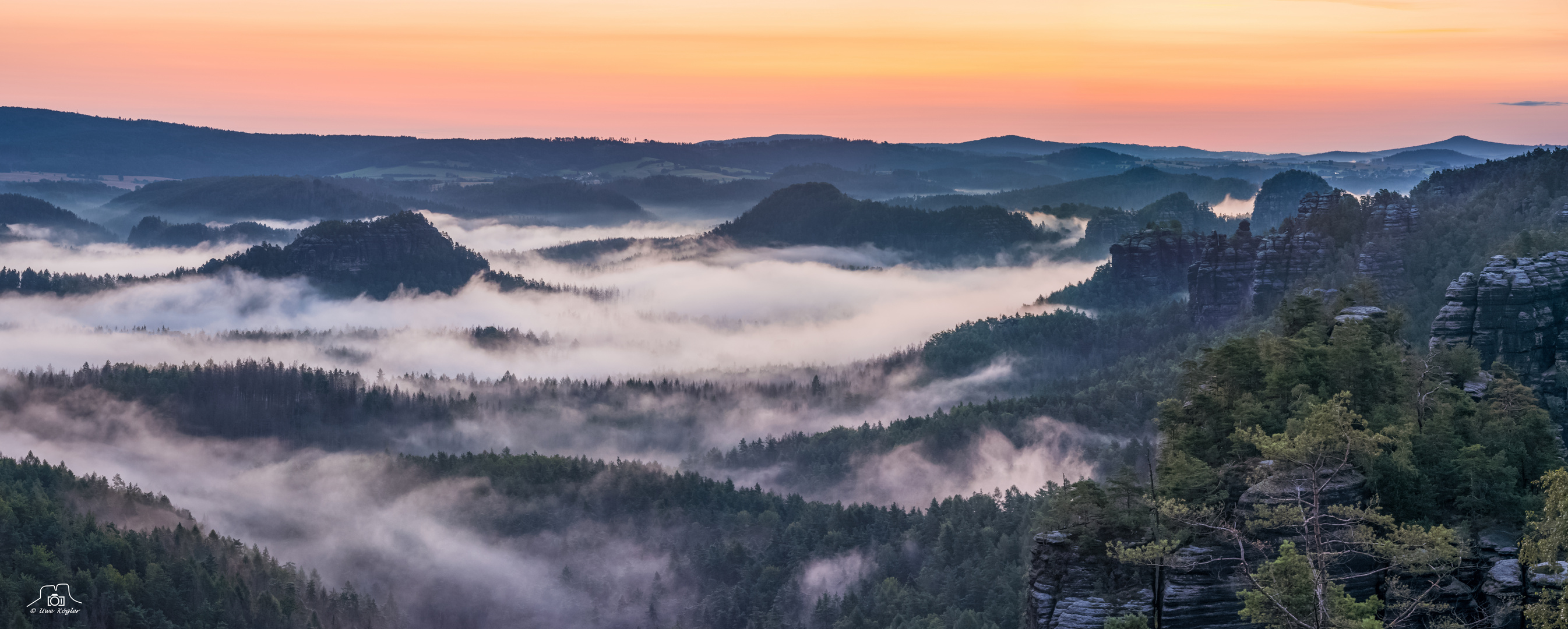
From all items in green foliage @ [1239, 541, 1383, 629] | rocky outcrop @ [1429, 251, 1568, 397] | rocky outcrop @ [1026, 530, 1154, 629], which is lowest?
rocky outcrop @ [1026, 530, 1154, 629]

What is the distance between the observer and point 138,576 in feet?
408

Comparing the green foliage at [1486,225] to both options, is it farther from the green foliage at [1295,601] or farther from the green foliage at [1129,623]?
the green foliage at [1295,601]

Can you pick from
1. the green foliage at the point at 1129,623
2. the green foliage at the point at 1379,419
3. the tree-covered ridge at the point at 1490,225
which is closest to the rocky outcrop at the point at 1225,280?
the tree-covered ridge at the point at 1490,225

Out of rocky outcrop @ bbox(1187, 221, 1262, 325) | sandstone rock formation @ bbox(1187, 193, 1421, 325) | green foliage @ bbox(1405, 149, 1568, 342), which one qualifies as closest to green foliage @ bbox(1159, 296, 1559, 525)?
green foliage @ bbox(1405, 149, 1568, 342)

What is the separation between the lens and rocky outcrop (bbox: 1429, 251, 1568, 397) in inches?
3563

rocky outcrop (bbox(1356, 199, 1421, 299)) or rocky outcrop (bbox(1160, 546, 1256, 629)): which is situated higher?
rocky outcrop (bbox(1356, 199, 1421, 299))

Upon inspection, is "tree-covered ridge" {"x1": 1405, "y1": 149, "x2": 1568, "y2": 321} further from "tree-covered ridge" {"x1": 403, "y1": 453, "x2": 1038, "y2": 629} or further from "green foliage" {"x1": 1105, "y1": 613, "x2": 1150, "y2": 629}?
"green foliage" {"x1": 1105, "y1": 613, "x2": 1150, "y2": 629}

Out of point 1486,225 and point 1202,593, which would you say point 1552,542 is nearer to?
point 1202,593

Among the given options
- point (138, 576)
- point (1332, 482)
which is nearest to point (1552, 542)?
point (1332, 482)

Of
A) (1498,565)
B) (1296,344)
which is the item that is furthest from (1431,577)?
(1296,344)

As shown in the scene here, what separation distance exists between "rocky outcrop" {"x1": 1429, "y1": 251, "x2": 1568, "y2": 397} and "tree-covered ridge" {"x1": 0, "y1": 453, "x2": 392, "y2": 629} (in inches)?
4596

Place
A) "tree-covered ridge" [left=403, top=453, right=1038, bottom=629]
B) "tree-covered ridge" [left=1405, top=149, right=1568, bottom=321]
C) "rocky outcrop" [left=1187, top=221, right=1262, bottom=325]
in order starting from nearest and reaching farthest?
"tree-covered ridge" [left=403, top=453, right=1038, bottom=629] < "tree-covered ridge" [left=1405, top=149, right=1568, bottom=321] < "rocky outcrop" [left=1187, top=221, right=1262, bottom=325]

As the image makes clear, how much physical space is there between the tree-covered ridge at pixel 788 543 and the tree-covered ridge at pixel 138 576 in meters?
44.0

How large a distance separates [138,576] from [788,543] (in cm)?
7654
